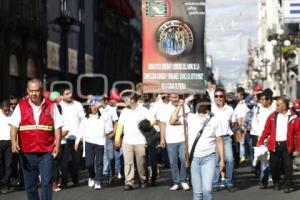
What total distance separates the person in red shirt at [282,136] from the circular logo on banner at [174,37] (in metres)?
1.94

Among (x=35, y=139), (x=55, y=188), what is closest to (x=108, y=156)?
(x=55, y=188)

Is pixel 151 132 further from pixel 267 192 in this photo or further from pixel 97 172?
pixel 267 192

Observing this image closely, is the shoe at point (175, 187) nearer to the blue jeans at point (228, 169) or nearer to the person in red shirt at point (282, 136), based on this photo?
the blue jeans at point (228, 169)

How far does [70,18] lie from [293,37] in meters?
19.3

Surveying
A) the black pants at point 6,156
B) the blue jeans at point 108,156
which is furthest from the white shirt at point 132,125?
the black pants at point 6,156

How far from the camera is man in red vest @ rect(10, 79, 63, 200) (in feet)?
32.3

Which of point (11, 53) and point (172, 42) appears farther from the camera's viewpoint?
point (11, 53)

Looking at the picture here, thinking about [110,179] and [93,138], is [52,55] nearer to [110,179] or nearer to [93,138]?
[110,179]

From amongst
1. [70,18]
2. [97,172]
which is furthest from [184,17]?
[70,18]

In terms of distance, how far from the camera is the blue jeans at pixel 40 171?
988 cm

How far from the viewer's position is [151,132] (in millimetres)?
14961

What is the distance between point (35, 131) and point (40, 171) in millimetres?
505

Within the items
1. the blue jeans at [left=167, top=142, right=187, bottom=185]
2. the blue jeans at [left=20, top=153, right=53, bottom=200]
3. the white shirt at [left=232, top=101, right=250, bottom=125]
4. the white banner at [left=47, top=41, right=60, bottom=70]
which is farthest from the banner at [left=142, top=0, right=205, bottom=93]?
the white banner at [left=47, top=41, right=60, bottom=70]

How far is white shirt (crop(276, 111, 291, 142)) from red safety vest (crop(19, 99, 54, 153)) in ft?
17.1
